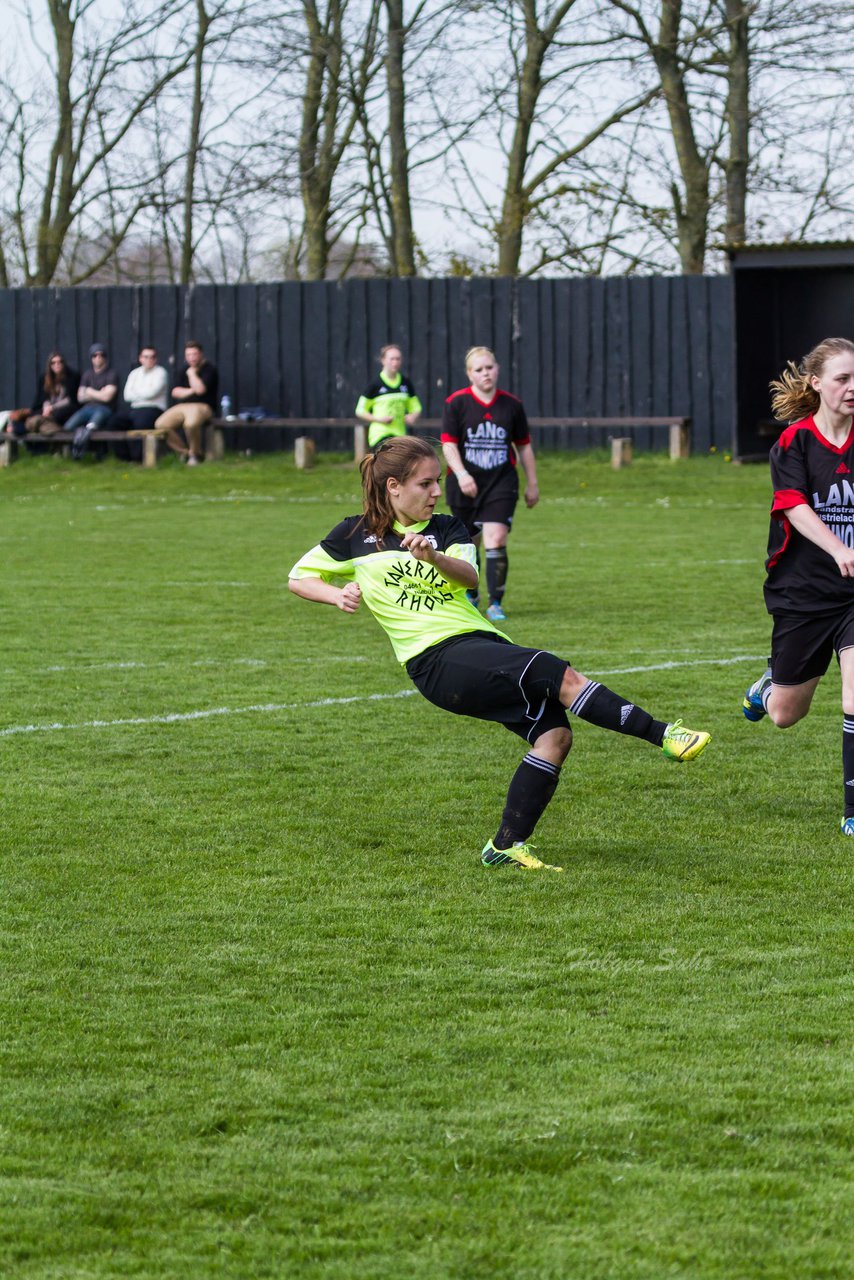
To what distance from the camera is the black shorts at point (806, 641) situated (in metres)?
6.20

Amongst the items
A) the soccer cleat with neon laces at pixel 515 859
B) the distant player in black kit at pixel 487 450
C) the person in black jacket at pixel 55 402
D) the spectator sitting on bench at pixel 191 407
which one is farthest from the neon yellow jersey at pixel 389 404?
the soccer cleat with neon laces at pixel 515 859

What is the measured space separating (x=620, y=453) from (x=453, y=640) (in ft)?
63.8

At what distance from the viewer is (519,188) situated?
33.8 meters

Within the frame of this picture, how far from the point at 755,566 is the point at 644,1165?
39.4 feet

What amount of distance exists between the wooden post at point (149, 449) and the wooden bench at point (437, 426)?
39.3 inches

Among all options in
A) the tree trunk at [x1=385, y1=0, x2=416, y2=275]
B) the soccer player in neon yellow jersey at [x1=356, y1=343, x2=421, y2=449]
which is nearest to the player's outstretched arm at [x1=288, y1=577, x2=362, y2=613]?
the soccer player in neon yellow jersey at [x1=356, y1=343, x2=421, y2=449]

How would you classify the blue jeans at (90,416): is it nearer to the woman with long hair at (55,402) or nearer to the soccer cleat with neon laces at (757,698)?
the woman with long hair at (55,402)

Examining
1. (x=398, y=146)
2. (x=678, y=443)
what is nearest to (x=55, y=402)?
(x=678, y=443)

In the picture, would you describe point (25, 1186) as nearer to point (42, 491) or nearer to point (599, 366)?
point (42, 491)

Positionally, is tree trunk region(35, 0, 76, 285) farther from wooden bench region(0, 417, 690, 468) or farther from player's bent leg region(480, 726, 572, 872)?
player's bent leg region(480, 726, 572, 872)

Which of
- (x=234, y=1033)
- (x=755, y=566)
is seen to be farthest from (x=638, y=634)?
(x=234, y=1033)

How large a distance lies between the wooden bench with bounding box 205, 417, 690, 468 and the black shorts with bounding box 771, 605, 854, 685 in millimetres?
18084

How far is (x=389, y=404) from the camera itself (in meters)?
17.5

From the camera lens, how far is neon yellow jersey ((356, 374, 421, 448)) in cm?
1747
